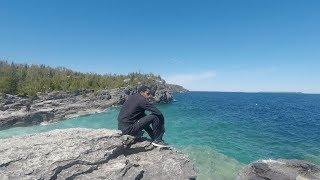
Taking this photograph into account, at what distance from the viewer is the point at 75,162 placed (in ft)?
38.5

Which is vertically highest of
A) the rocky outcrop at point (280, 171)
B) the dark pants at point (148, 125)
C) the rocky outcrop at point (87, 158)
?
the dark pants at point (148, 125)

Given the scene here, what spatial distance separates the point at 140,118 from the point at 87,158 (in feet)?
10.6

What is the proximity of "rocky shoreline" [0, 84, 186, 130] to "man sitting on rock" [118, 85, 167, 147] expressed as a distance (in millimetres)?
35275

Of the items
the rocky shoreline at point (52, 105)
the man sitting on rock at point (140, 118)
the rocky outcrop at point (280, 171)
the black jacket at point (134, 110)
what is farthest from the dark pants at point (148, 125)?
the rocky shoreline at point (52, 105)

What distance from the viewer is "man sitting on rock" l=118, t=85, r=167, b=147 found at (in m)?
13.9

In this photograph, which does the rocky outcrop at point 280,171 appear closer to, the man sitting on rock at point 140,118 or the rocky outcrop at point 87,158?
the rocky outcrop at point 87,158

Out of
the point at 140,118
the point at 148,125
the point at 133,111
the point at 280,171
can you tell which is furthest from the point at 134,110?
the point at 280,171

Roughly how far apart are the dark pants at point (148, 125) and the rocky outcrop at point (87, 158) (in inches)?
13.9

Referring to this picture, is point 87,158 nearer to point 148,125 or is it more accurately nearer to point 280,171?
point 148,125

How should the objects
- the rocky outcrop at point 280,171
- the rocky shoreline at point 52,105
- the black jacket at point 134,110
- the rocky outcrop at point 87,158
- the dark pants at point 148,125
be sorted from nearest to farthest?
the rocky outcrop at point 87,158, the dark pants at point 148,125, the black jacket at point 134,110, the rocky outcrop at point 280,171, the rocky shoreline at point 52,105

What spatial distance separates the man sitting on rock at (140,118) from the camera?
1388 cm

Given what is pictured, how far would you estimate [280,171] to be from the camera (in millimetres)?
18484

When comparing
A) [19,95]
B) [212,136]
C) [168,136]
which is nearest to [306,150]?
[212,136]

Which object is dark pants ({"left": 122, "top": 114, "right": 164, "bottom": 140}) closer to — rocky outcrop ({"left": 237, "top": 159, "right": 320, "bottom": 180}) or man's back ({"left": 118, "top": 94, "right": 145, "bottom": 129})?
man's back ({"left": 118, "top": 94, "right": 145, "bottom": 129})
